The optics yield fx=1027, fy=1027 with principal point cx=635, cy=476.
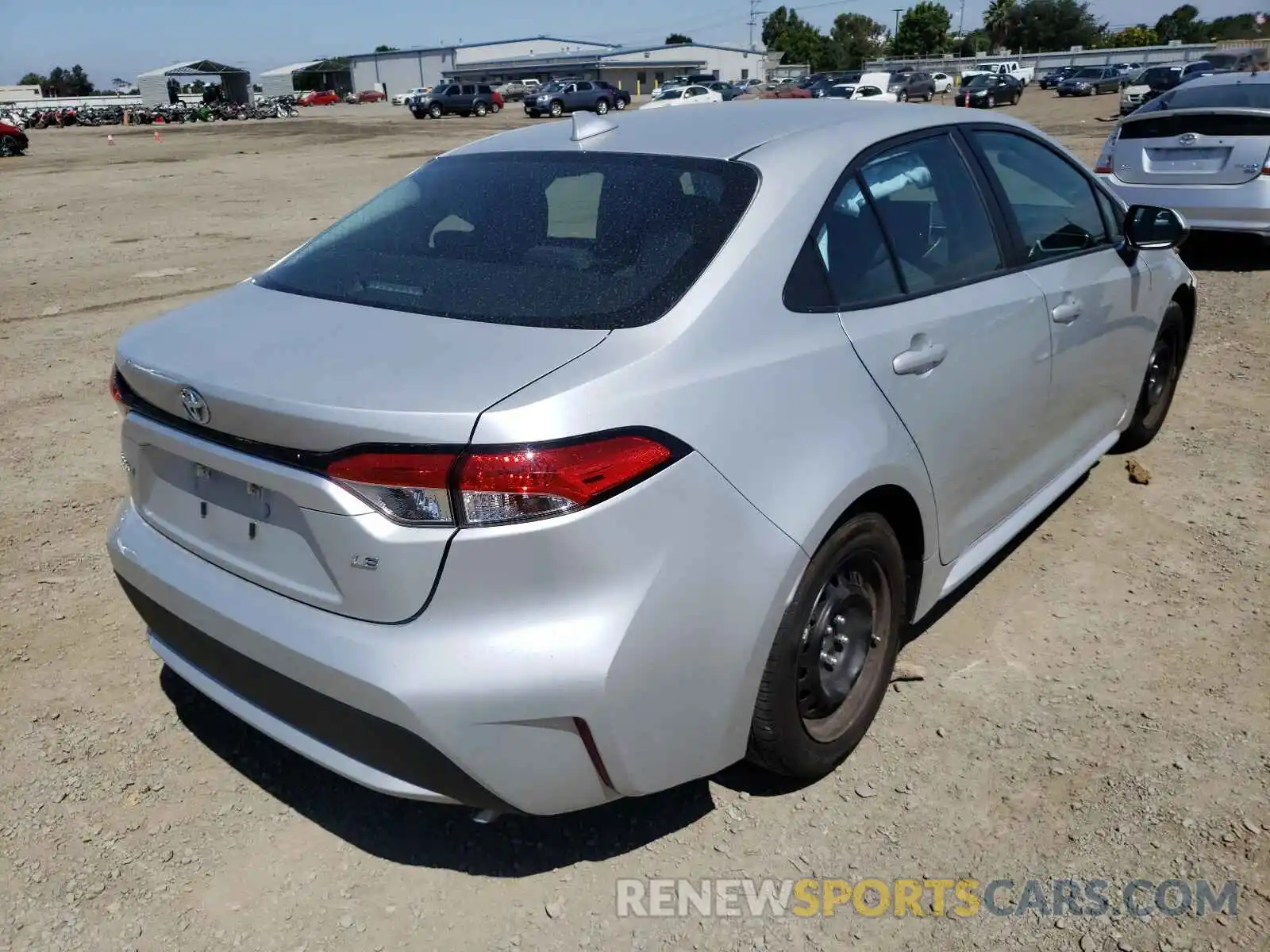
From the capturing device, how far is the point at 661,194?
2693mm

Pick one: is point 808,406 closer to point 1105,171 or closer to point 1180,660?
point 1180,660

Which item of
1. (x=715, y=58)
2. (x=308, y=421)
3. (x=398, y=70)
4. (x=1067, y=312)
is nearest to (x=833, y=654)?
(x=308, y=421)

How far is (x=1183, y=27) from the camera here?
361 ft

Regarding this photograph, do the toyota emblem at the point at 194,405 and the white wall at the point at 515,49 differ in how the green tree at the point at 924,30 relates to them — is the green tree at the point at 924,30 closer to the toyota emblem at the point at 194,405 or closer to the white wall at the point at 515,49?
the white wall at the point at 515,49

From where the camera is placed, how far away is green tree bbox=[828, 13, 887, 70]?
11444 cm

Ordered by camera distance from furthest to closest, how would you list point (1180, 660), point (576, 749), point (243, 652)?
point (1180, 660) < point (243, 652) < point (576, 749)

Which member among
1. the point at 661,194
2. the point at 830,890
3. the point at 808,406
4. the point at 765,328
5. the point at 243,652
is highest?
the point at 661,194

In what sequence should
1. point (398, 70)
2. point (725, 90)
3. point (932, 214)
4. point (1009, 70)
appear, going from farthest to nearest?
point (398, 70)
point (1009, 70)
point (725, 90)
point (932, 214)

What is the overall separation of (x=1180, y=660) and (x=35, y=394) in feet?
20.6

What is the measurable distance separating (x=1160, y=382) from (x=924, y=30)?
369 feet

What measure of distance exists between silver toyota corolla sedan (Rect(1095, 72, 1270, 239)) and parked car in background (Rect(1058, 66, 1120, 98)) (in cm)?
4763

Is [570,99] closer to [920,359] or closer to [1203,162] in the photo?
[1203,162]

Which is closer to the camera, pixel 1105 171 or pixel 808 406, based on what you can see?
pixel 808 406

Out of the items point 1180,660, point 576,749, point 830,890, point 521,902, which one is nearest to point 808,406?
point 576,749
